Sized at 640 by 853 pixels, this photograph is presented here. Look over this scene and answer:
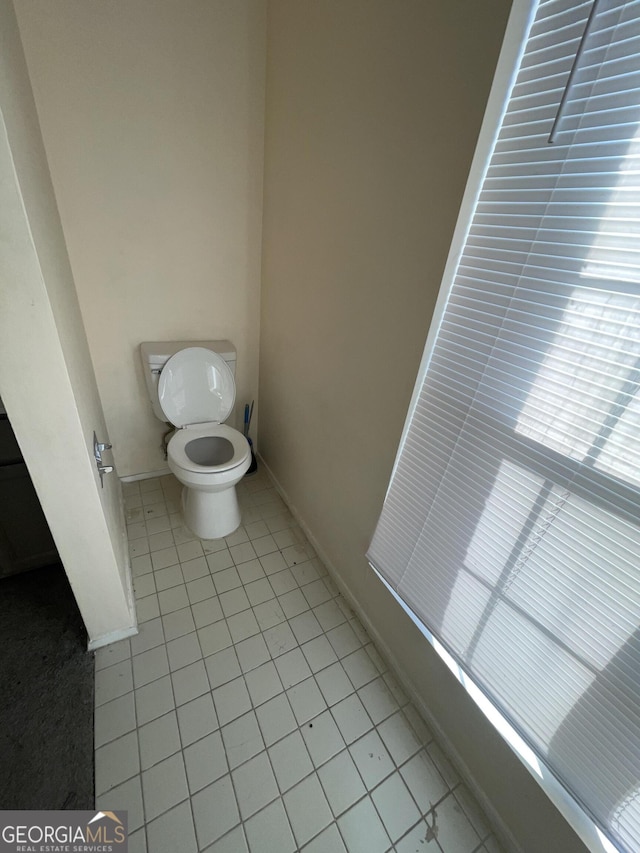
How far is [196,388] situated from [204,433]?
0.24 metres

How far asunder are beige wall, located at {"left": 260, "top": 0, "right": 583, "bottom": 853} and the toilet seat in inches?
12.5

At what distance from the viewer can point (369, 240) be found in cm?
110

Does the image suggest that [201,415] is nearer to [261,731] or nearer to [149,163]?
[149,163]

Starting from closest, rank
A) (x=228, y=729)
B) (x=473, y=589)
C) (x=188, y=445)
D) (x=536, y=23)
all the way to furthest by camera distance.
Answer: (x=536, y=23)
(x=473, y=589)
(x=228, y=729)
(x=188, y=445)

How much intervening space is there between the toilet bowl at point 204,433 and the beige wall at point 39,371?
547mm

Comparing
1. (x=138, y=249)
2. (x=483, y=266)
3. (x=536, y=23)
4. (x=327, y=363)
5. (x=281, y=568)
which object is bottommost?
(x=281, y=568)

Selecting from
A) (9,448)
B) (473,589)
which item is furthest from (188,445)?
(473,589)

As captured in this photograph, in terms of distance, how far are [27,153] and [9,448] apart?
0.91 metres

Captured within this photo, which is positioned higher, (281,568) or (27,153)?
(27,153)

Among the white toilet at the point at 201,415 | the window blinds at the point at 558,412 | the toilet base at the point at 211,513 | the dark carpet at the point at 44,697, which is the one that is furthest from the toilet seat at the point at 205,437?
the window blinds at the point at 558,412

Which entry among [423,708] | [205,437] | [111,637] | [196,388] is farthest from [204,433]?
[423,708]

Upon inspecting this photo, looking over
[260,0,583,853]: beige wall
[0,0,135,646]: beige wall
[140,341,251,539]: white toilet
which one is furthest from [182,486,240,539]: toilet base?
[0,0,135,646]: beige wall

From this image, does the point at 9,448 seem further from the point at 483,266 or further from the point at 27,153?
the point at 483,266

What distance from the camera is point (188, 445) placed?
182 centimetres
